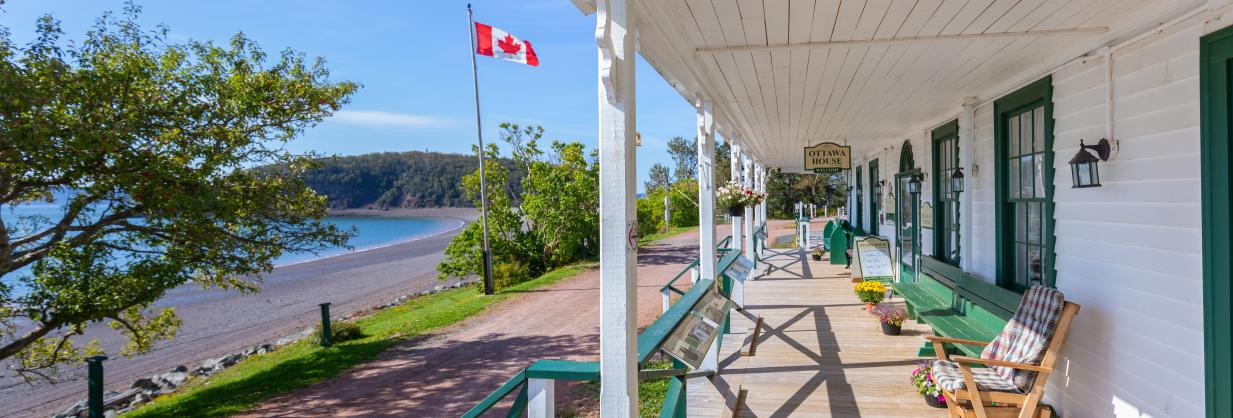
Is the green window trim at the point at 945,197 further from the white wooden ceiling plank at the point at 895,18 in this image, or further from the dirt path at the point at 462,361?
the dirt path at the point at 462,361

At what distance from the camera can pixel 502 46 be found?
404 inches

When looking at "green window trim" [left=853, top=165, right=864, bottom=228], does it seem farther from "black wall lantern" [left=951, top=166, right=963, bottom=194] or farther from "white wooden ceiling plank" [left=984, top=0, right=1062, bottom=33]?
"white wooden ceiling plank" [left=984, top=0, right=1062, bottom=33]

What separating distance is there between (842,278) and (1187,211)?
714cm

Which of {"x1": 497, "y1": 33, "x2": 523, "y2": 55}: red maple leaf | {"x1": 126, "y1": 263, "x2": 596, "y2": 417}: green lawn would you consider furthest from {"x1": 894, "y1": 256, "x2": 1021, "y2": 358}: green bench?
{"x1": 126, "y1": 263, "x2": 596, "y2": 417}: green lawn

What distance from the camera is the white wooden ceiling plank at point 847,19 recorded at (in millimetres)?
2695

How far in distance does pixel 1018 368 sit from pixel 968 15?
6.31 feet

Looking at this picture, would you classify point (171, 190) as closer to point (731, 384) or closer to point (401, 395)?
point (401, 395)

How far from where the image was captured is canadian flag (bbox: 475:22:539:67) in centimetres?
1002

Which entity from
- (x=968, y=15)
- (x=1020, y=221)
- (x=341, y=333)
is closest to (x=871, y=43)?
(x=968, y=15)

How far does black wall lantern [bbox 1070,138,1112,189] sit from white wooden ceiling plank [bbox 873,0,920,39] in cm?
121

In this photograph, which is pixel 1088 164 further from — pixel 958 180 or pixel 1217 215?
pixel 958 180

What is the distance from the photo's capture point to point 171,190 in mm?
6246

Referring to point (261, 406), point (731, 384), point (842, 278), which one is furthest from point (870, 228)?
point (261, 406)

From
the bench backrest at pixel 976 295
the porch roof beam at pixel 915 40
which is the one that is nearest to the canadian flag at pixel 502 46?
the bench backrest at pixel 976 295
